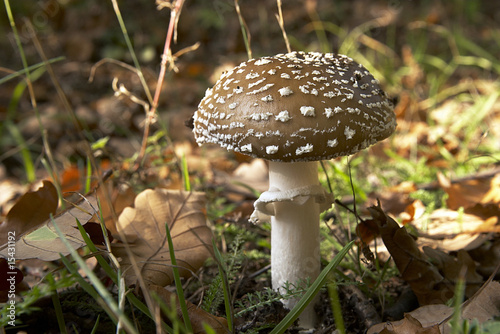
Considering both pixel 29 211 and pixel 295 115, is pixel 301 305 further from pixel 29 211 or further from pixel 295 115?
pixel 29 211

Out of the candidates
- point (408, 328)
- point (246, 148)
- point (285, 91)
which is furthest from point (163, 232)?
point (408, 328)

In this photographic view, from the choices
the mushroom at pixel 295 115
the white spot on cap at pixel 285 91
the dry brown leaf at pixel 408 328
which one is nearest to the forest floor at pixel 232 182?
the dry brown leaf at pixel 408 328

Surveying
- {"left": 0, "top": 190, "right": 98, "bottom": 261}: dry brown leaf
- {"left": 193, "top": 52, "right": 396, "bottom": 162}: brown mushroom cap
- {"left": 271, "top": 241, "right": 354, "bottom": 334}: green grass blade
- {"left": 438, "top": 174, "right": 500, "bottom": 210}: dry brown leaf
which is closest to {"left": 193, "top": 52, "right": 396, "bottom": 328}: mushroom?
{"left": 193, "top": 52, "right": 396, "bottom": 162}: brown mushroom cap

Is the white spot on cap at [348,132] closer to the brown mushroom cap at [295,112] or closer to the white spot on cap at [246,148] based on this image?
the brown mushroom cap at [295,112]

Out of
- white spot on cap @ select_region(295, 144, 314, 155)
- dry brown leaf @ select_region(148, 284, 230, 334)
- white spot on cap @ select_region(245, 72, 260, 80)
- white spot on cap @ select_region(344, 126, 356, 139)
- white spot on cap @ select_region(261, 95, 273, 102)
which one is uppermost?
white spot on cap @ select_region(245, 72, 260, 80)

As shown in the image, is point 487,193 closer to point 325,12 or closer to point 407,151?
point 407,151

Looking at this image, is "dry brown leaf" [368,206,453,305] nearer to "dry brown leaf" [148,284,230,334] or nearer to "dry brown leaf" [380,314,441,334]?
"dry brown leaf" [380,314,441,334]
